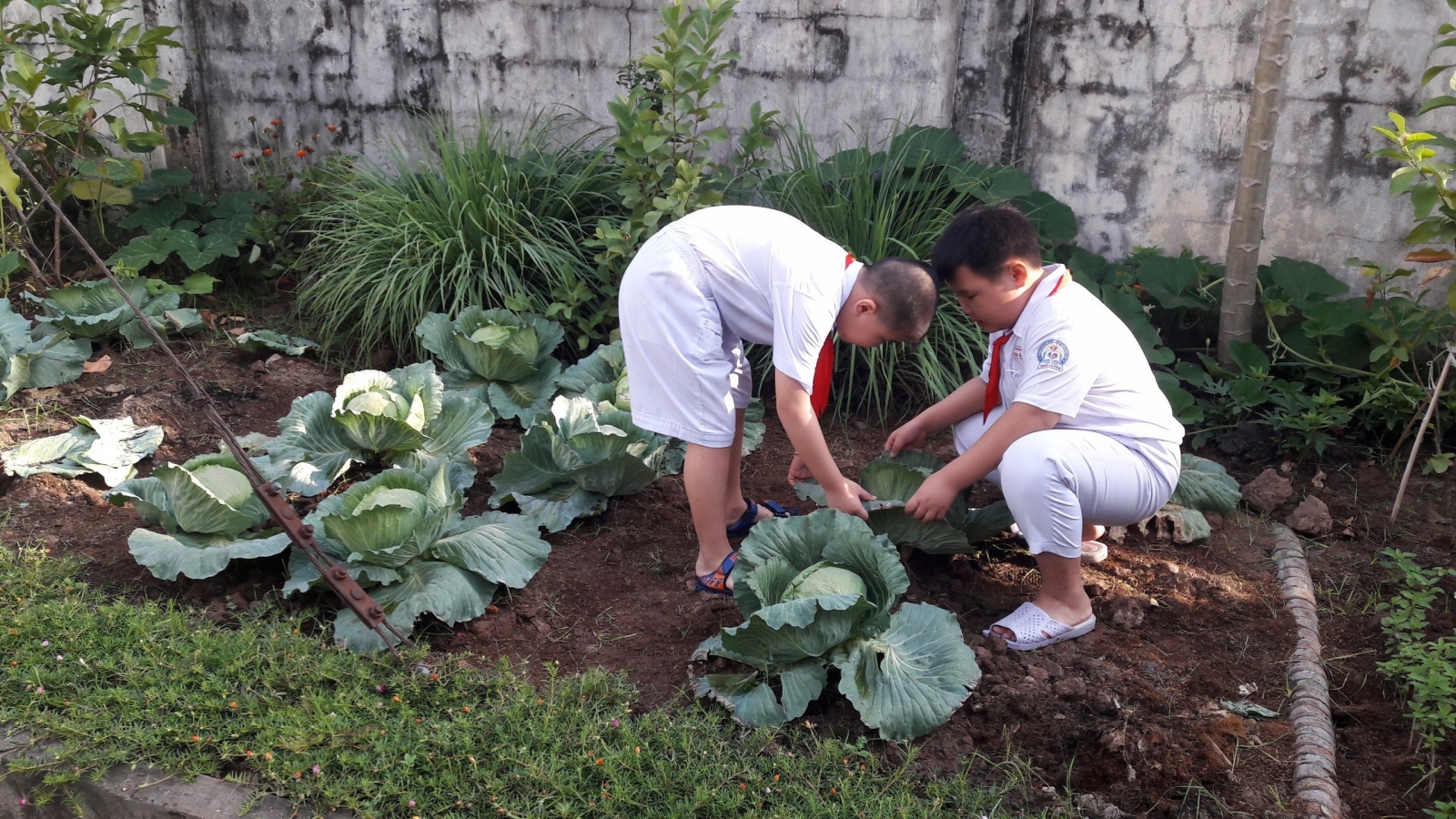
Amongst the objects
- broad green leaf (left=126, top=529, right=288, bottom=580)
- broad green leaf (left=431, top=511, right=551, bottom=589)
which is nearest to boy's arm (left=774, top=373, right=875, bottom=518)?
broad green leaf (left=431, top=511, right=551, bottom=589)

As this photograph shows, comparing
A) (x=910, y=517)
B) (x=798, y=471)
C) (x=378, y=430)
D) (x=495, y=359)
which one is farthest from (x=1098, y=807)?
(x=495, y=359)

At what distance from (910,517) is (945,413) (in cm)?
45

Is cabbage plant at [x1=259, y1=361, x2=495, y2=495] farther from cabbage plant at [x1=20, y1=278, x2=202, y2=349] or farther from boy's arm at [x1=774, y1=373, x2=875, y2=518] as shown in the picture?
cabbage plant at [x1=20, y1=278, x2=202, y2=349]

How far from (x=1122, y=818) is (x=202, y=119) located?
5480 mm

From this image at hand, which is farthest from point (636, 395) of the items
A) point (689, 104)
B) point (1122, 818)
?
point (689, 104)

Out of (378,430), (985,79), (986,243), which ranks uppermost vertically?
(985,79)

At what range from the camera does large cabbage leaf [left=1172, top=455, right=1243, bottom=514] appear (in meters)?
3.16

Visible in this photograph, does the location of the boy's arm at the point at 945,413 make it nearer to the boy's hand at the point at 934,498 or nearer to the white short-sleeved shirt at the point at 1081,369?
the white short-sleeved shirt at the point at 1081,369

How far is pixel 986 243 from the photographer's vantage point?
2.45 m

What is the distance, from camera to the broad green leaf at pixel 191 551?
102 inches

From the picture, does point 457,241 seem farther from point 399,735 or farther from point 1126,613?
point 1126,613

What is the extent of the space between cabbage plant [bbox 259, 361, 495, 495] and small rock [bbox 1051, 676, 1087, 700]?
1.88 meters

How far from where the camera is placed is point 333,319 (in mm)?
4242

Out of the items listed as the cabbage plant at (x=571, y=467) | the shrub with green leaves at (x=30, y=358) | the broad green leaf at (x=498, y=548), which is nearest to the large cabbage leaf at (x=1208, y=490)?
the cabbage plant at (x=571, y=467)
